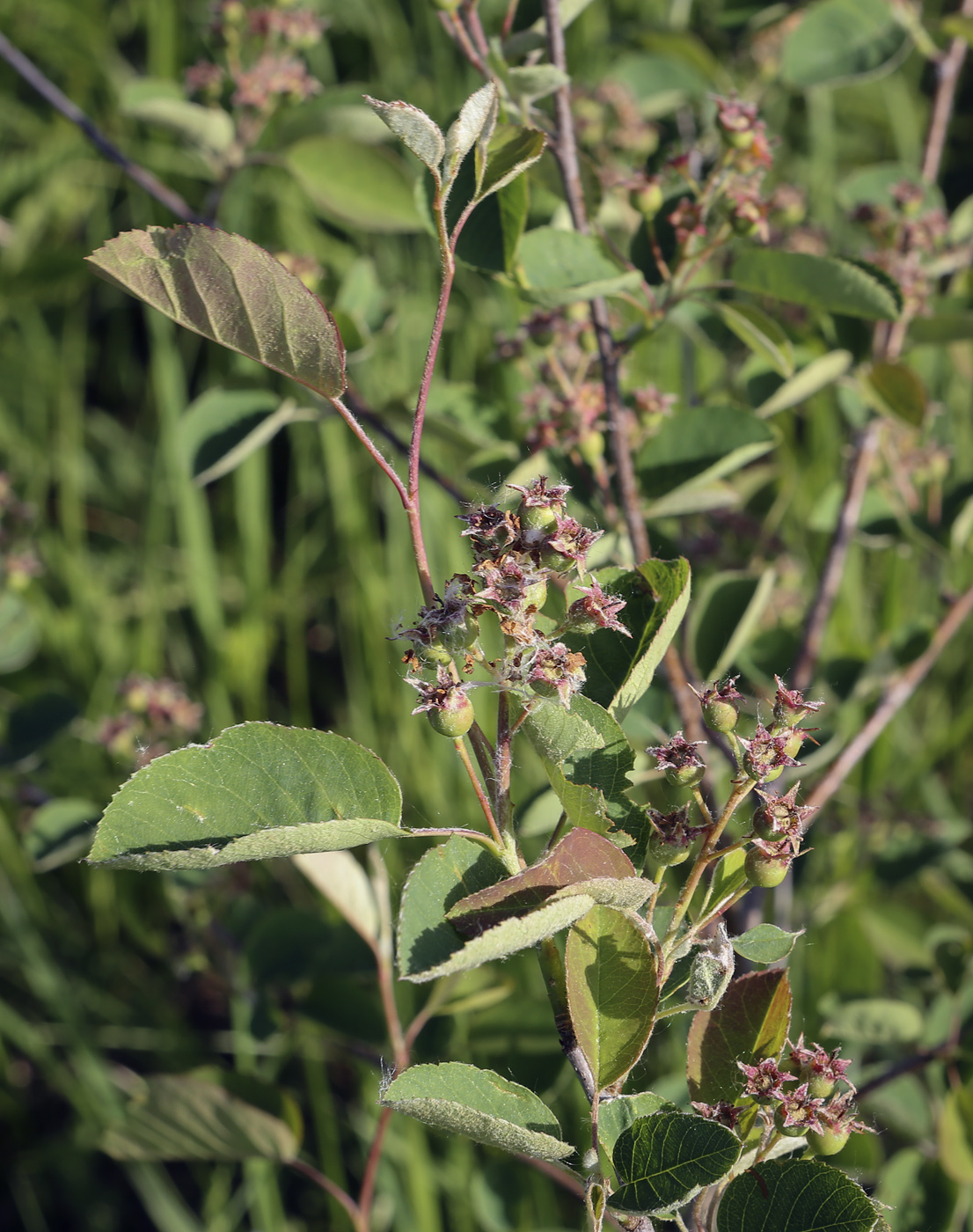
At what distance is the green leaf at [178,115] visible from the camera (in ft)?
3.94

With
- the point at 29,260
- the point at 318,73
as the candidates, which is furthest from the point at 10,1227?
the point at 318,73

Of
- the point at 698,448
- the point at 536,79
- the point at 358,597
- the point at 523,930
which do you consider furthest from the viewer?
the point at 358,597

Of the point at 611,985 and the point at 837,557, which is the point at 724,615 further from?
the point at 611,985

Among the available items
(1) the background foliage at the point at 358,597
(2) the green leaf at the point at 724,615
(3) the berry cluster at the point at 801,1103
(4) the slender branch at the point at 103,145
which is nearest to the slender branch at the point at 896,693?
(1) the background foliage at the point at 358,597

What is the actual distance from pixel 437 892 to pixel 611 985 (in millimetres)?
99

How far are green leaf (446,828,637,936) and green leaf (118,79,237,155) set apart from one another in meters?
1.03

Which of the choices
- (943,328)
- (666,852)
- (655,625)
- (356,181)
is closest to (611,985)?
(666,852)

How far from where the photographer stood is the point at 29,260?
244 centimetres

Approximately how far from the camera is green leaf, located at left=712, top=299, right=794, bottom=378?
2.90 feet

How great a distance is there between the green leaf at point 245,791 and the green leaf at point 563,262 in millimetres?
434

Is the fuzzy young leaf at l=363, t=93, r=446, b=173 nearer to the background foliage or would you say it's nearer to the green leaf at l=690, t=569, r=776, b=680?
the background foliage

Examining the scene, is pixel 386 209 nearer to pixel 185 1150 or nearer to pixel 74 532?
pixel 185 1150

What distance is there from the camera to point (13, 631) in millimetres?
1461

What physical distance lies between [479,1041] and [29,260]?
2.09 meters
